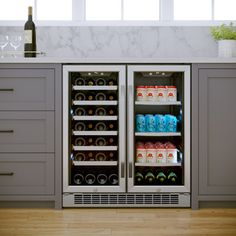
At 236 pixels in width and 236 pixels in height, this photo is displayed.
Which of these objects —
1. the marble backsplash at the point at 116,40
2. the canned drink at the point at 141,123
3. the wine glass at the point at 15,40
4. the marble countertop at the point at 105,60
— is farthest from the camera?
the marble backsplash at the point at 116,40

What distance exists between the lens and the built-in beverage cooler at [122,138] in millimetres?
3053

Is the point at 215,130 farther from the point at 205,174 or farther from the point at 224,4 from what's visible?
the point at 224,4

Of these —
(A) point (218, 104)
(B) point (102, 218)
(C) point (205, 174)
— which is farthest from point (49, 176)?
(A) point (218, 104)

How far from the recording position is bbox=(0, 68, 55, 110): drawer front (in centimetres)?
303

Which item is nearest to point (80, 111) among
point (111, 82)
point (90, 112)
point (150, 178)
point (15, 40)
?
point (90, 112)

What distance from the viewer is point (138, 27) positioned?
12.1 ft

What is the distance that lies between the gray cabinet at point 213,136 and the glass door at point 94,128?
1.69 ft

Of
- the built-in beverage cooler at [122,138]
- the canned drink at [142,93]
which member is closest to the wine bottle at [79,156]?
the built-in beverage cooler at [122,138]

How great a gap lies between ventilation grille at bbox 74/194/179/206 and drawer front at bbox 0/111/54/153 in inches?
16.5

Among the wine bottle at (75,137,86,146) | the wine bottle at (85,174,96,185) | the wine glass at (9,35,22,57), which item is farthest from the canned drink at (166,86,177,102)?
the wine glass at (9,35,22,57)

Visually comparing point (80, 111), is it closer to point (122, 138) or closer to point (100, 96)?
point (100, 96)

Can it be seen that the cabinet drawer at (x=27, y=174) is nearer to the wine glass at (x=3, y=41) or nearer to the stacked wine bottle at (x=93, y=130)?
the stacked wine bottle at (x=93, y=130)

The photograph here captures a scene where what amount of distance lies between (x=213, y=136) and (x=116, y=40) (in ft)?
3.99

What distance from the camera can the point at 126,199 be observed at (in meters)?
3.09
